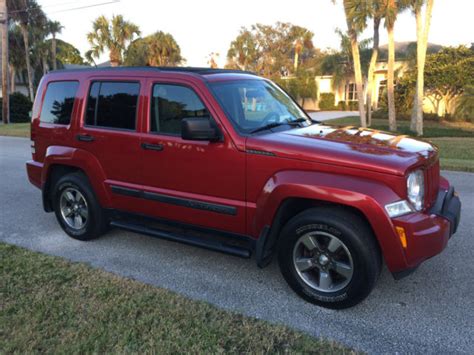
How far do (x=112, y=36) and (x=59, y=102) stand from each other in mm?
37561

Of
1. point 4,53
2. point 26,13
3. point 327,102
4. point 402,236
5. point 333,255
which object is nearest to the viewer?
point 402,236

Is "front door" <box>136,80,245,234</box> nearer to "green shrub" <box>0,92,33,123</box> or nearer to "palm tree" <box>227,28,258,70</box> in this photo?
"green shrub" <box>0,92,33,123</box>

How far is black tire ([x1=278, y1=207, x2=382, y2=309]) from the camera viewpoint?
328 cm

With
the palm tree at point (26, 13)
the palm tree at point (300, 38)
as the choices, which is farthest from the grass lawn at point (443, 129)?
the palm tree at point (300, 38)

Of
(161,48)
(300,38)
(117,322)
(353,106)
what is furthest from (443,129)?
(300,38)

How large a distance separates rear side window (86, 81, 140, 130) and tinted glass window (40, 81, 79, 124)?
341 mm

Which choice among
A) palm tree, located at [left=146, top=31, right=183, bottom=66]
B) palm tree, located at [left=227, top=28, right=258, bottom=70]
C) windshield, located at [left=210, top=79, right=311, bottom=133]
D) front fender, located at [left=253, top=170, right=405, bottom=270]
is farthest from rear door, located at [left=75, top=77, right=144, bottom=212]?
palm tree, located at [left=227, top=28, right=258, bottom=70]

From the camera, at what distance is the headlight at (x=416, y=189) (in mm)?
3268

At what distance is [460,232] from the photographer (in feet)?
17.2

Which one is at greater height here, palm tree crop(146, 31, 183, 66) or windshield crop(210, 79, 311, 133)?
palm tree crop(146, 31, 183, 66)

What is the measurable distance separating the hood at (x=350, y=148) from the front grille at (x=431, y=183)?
9 centimetres

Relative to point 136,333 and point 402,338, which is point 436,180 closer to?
point 402,338

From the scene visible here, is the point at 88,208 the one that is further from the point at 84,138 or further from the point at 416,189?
the point at 416,189

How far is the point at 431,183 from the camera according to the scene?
3.60 metres
